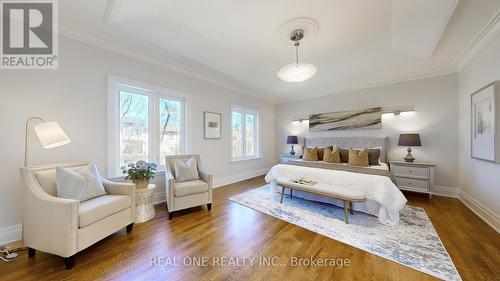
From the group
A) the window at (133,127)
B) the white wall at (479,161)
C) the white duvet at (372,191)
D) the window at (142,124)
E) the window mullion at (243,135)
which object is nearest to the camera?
the white wall at (479,161)

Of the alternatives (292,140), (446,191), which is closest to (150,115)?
(292,140)

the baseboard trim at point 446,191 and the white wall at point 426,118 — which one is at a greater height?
the white wall at point 426,118

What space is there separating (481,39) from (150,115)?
533cm

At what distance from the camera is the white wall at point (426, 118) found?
A: 140 inches

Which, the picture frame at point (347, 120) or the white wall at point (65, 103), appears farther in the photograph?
A: the picture frame at point (347, 120)

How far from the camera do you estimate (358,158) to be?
3.69 meters

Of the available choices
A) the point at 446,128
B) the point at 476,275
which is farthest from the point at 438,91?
the point at 476,275

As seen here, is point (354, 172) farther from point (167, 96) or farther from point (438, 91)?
point (167, 96)

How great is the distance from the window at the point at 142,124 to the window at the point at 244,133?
65.0 inches

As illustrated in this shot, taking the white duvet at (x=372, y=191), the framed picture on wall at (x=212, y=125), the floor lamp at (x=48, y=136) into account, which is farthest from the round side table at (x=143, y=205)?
the white duvet at (x=372, y=191)

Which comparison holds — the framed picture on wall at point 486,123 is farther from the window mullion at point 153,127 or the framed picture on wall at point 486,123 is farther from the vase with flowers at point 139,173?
the window mullion at point 153,127

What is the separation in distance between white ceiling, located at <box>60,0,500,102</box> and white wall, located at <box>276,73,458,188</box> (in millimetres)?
→ 356

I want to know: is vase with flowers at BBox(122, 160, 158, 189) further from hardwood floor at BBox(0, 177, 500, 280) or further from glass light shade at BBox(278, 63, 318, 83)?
glass light shade at BBox(278, 63, 318, 83)

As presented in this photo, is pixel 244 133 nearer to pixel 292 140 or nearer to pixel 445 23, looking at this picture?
pixel 292 140
